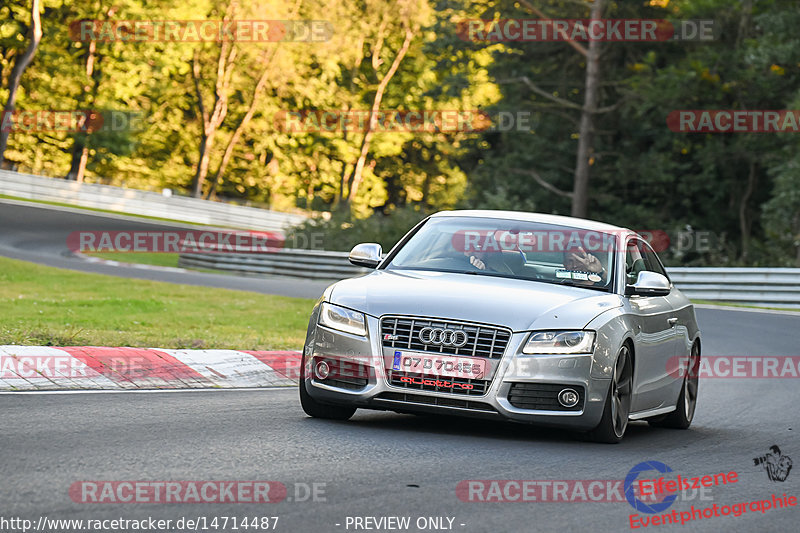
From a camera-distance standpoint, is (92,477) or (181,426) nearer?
(92,477)

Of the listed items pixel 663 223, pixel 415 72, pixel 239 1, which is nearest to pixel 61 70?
pixel 239 1

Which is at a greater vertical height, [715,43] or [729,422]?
[715,43]

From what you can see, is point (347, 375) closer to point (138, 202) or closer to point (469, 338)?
point (469, 338)

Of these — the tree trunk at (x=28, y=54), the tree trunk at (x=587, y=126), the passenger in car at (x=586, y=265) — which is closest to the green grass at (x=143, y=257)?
the tree trunk at (x=587, y=126)

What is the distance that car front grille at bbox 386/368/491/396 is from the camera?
804cm

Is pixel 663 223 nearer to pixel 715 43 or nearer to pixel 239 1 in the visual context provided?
pixel 715 43

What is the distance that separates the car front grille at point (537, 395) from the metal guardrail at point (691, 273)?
1893 centimetres

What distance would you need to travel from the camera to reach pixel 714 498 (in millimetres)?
6777

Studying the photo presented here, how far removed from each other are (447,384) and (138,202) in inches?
1841

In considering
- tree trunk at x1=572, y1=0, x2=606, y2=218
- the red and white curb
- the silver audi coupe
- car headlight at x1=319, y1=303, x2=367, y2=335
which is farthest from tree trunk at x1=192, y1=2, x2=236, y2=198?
car headlight at x1=319, y1=303, x2=367, y2=335

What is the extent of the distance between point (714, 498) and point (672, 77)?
32636mm

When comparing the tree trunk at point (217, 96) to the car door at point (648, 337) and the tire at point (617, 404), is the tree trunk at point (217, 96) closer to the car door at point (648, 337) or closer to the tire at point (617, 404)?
the car door at point (648, 337)

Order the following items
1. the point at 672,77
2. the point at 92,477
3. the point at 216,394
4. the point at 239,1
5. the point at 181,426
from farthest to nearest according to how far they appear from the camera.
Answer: the point at 239,1 → the point at 672,77 → the point at 216,394 → the point at 181,426 → the point at 92,477

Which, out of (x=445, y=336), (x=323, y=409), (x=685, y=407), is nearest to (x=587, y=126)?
(x=685, y=407)
